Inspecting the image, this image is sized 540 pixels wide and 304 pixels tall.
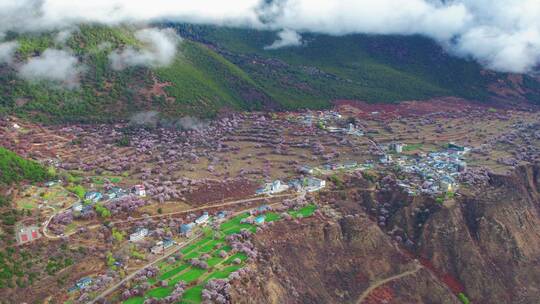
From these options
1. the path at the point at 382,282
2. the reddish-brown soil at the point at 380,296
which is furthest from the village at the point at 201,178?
the reddish-brown soil at the point at 380,296

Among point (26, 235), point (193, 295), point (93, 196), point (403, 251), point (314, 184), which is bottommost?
point (403, 251)

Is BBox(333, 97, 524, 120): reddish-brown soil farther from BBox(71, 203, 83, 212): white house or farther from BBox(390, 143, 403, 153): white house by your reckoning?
BBox(71, 203, 83, 212): white house

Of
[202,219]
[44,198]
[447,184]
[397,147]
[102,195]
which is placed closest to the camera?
[202,219]

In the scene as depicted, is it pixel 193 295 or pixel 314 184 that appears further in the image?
pixel 314 184

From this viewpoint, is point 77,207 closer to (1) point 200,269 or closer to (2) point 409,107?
(1) point 200,269

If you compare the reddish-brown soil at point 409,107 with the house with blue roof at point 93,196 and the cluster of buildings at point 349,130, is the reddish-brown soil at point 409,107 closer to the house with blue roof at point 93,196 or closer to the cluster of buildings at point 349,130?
the cluster of buildings at point 349,130

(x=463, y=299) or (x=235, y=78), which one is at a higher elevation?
(x=235, y=78)

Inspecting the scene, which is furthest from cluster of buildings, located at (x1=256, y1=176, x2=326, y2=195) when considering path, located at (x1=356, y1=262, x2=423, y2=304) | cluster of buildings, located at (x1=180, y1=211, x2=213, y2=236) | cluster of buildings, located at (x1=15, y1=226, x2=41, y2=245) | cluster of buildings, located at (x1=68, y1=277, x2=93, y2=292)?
cluster of buildings, located at (x1=15, y1=226, x2=41, y2=245)

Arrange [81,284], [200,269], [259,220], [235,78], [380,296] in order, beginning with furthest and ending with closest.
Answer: [235,78]
[259,220]
[380,296]
[200,269]
[81,284]

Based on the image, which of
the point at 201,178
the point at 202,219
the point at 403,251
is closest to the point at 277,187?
the point at 201,178
